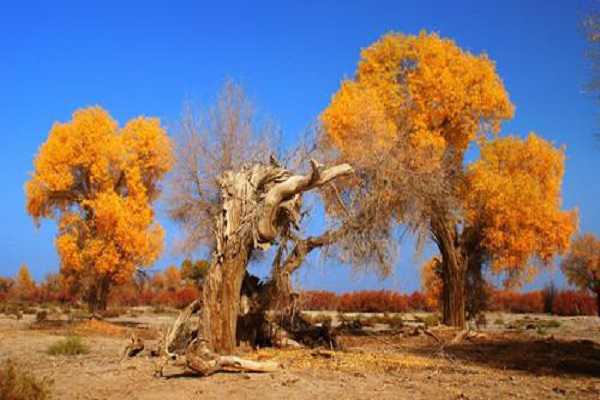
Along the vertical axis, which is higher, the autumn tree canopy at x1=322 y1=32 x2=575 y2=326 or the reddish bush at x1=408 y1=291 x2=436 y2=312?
the autumn tree canopy at x1=322 y1=32 x2=575 y2=326

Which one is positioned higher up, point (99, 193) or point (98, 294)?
point (99, 193)

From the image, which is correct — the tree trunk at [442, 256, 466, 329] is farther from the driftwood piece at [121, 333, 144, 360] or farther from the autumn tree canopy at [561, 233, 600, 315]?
the autumn tree canopy at [561, 233, 600, 315]

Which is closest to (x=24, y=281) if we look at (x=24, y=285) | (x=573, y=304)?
(x=24, y=285)

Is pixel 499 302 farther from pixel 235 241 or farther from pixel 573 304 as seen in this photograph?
pixel 235 241

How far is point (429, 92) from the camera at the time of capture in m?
22.2

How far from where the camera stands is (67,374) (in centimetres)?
1167

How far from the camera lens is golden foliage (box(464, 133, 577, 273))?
2258 centimetres

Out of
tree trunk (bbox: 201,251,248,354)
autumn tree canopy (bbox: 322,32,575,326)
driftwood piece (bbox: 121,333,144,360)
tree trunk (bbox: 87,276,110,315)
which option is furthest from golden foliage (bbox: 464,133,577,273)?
tree trunk (bbox: 87,276,110,315)

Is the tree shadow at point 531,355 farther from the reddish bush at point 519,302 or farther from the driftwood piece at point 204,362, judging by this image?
the reddish bush at point 519,302

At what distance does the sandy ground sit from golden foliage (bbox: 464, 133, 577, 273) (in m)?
5.33

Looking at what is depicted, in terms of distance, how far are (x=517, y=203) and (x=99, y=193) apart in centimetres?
1676

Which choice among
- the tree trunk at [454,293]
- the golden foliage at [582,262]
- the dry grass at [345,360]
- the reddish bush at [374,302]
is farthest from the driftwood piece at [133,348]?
the golden foliage at [582,262]

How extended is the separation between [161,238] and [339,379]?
17.9 metres

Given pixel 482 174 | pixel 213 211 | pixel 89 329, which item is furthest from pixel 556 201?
pixel 89 329
